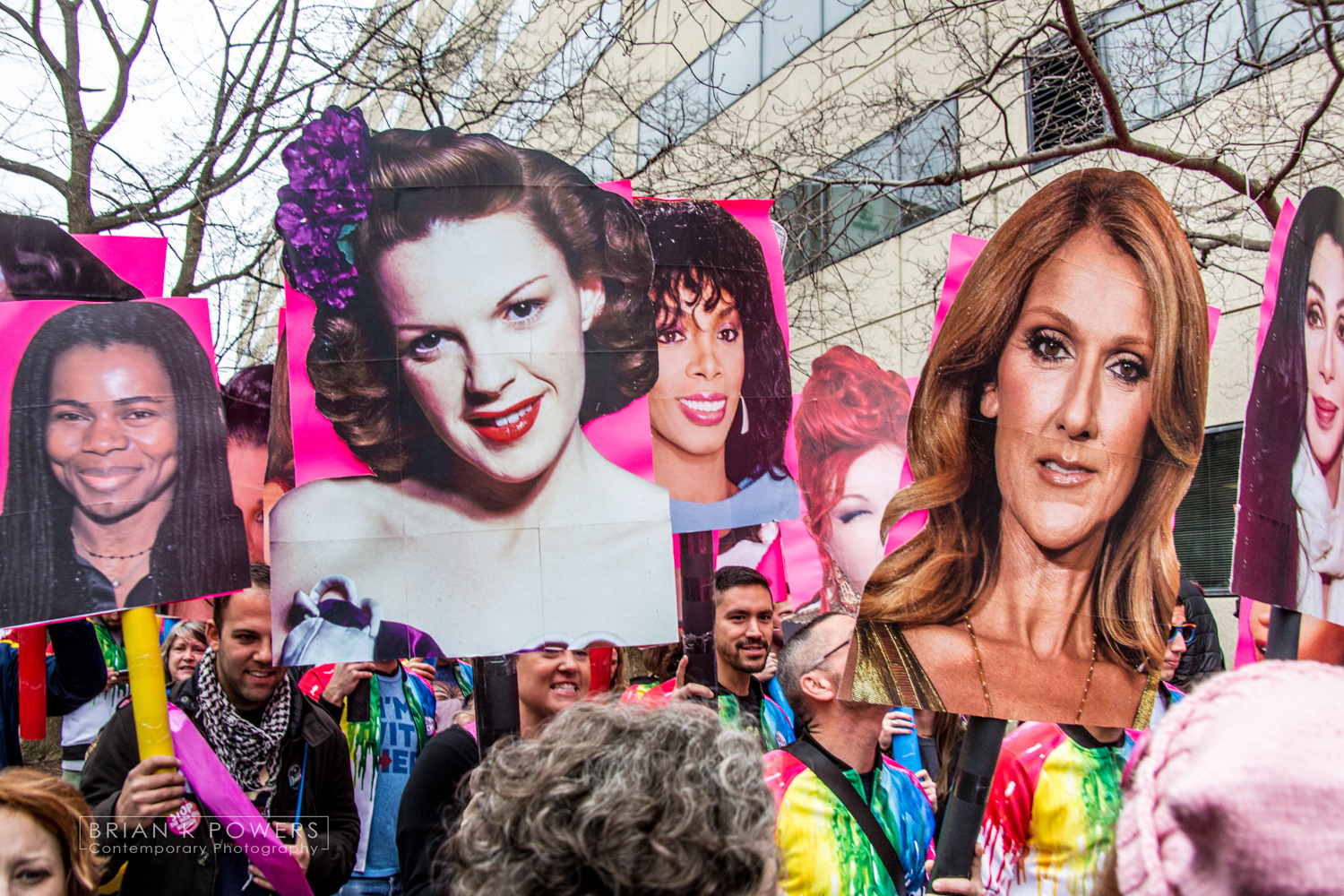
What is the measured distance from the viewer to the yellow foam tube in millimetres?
2207

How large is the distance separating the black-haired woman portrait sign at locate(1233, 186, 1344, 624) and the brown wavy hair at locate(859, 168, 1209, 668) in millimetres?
373

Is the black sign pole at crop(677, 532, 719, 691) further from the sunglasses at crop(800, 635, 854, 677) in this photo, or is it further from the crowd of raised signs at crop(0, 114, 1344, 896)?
the sunglasses at crop(800, 635, 854, 677)

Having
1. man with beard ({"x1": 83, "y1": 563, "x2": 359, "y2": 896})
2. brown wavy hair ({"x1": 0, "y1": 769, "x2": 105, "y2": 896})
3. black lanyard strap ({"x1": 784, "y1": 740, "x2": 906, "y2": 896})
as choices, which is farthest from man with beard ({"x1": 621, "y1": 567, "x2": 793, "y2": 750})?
brown wavy hair ({"x1": 0, "y1": 769, "x2": 105, "y2": 896})

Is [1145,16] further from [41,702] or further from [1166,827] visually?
[41,702]

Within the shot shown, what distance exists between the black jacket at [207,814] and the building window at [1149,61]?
4414mm

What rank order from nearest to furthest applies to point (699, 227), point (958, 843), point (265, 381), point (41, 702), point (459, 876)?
point (459, 876)
point (958, 843)
point (699, 227)
point (41, 702)
point (265, 381)

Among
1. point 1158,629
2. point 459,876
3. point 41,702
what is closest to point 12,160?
point 41,702

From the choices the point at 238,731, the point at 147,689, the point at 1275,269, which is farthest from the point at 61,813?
the point at 1275,269

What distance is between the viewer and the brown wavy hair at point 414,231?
2.41 meters

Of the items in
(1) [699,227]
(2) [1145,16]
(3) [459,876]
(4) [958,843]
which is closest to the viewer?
(3) [459,876]

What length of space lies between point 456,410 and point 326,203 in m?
0.58

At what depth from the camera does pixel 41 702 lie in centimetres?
340

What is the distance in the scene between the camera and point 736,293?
3.17m

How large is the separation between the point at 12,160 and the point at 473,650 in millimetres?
3514
